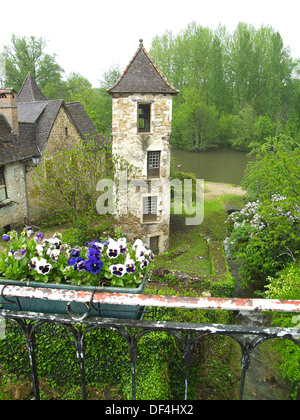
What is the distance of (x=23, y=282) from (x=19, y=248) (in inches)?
18.1

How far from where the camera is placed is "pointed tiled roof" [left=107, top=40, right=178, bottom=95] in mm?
17328

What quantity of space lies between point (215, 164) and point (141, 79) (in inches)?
1239

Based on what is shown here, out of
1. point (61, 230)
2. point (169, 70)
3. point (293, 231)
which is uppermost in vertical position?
point (169, 70)

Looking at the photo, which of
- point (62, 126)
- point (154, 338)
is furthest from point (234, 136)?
point (154, 338)

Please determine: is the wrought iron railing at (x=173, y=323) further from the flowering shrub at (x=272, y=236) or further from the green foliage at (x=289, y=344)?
the flowering shrub at (x=272, y=236)

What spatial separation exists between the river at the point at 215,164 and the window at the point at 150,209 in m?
21.5

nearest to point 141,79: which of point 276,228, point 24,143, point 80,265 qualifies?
point 24,143

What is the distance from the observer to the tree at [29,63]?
140 feet

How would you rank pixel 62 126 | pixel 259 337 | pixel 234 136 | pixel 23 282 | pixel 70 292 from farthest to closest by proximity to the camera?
1. pixel 234 136
2. pixel 62 126
3. pixel 23 282
4. pixel 70 292
5. pixel 259 337

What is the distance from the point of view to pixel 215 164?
47.5 m

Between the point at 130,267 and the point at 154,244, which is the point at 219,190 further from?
the point at 130,267

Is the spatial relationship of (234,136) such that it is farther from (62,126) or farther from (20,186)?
(20,186)

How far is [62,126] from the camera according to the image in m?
22.7

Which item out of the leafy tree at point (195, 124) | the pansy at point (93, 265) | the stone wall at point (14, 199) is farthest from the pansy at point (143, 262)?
the leafy tree at point (195, 124)
